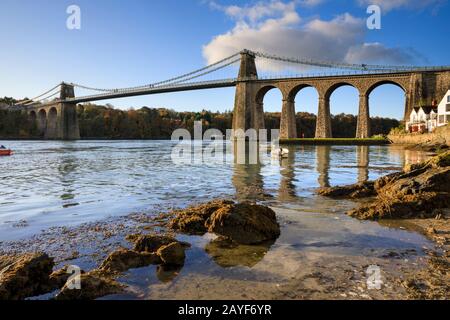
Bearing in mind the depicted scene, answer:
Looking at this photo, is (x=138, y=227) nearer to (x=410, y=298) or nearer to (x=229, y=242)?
(x=229, y=242)

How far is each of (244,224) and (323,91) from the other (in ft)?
197

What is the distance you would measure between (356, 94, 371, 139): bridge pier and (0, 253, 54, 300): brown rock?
189 ft

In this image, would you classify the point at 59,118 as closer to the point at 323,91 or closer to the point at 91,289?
the point at 323,91

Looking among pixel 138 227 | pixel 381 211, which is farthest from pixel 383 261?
pixel 138 227

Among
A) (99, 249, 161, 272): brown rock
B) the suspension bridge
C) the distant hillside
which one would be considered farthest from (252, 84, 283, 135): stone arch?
(99, 249, 161, 272): brown rock

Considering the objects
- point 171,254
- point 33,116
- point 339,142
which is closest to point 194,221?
point 171,254

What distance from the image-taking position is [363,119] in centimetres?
5747

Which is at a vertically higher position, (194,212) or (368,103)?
(368,103)

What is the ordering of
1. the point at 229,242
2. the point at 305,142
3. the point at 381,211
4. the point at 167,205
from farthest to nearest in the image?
the point at 305,142 < the point at 167,205 < the point at 381,211 < the point at 229,242

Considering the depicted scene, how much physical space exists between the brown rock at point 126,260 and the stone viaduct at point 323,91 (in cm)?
5680

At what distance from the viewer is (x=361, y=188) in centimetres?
1004

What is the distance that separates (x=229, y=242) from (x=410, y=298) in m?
2.63

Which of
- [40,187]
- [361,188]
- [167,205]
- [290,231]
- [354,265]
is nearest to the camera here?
[354,265]

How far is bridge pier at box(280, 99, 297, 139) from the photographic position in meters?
65.2
